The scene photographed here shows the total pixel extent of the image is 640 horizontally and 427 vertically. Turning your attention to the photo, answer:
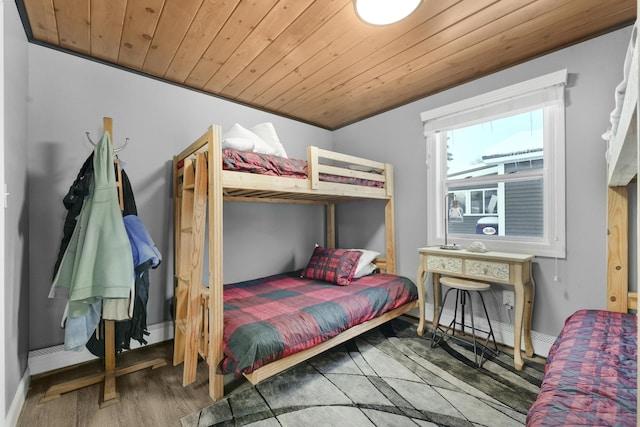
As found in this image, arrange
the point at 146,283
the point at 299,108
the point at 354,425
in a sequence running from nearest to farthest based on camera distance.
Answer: the point at 354,425 → the point at 146,283 → the point at 299,108

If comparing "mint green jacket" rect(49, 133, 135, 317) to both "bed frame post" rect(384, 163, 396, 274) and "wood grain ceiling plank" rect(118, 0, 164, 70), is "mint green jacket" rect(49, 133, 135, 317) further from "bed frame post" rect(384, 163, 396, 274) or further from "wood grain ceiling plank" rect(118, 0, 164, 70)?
"bed frame post" rect(384, 163, 396, 274)

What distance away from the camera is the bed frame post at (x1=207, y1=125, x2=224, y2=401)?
1.70 metres

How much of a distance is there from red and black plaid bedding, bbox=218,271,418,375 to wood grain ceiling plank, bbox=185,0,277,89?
1.87 metres

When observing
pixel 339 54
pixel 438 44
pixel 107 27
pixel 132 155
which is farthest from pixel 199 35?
pixel 438 44

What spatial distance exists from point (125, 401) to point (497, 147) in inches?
132

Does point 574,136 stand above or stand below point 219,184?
above

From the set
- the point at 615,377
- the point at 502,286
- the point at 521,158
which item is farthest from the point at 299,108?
the point at 615,377

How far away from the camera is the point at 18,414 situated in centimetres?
156

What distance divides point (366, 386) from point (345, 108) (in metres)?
2.70

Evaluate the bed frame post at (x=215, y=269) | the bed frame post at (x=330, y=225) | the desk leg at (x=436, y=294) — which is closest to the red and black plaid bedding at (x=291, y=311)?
the bed frame post at (x=215, y=269)

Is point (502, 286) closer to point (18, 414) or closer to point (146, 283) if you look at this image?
point (146, 283)

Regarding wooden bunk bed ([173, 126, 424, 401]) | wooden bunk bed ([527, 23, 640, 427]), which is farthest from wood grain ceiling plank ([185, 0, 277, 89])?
wooden bunk bed ([527, 23, 640, 427])

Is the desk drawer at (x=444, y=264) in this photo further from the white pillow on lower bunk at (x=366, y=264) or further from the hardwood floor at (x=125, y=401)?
the hardwood floor at (x=125, y=401)

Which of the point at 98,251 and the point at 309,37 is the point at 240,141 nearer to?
the point at 309,37
